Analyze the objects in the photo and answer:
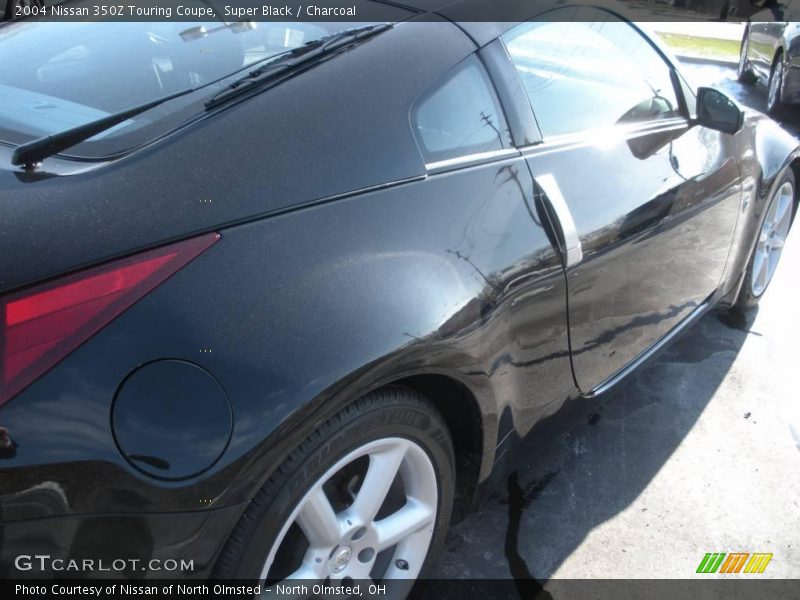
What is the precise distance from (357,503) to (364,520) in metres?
0.05

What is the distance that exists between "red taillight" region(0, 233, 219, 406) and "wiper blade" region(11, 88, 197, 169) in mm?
355

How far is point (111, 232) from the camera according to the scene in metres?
1.46

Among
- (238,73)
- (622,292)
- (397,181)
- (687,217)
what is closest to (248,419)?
(397,181)

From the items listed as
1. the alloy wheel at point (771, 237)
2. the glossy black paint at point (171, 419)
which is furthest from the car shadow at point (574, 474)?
the glossy black paint at point (171, 419)

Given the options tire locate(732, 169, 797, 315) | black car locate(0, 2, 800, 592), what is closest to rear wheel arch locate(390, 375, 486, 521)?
black car locate(0, 2, 800, 592)

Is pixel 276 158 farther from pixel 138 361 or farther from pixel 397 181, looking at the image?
pixel 138 361

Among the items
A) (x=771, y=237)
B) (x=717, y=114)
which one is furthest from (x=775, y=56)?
(x=717, y=114)

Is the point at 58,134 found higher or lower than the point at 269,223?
higher

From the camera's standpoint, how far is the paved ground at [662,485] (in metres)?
2.53

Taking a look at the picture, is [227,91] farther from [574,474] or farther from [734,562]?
[734,562]

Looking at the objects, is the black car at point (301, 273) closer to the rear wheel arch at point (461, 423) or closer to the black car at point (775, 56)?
the rear wheel arch at point (461, 423)

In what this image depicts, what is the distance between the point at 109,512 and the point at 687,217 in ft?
7.23

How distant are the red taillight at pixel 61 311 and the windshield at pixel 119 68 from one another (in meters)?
Answer: 0.36

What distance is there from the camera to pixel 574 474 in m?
2.89
